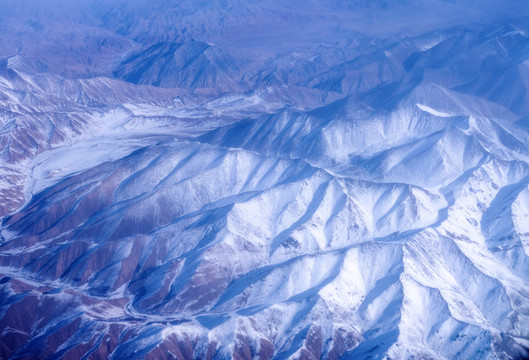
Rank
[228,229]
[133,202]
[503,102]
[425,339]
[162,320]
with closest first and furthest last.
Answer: [425,339]
[162,320]
[228,229]
[133,202]
[503,102]

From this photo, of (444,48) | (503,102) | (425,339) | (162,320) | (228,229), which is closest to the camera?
(425,339)

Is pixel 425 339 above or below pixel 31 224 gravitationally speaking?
above

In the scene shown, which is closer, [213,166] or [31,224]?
[31,224]

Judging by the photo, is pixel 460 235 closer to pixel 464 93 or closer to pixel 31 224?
pixel 31 224

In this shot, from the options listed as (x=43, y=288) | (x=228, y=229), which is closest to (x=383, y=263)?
(x=228, y=229)

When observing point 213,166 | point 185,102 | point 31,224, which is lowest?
point 185,102

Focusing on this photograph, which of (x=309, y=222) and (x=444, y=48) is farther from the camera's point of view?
(x=444, y=48)

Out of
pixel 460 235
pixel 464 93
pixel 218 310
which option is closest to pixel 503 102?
pixel 464 93

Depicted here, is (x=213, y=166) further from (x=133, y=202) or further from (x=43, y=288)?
(x=43, y=288)

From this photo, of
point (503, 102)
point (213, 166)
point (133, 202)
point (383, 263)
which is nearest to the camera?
point (383, 263)
